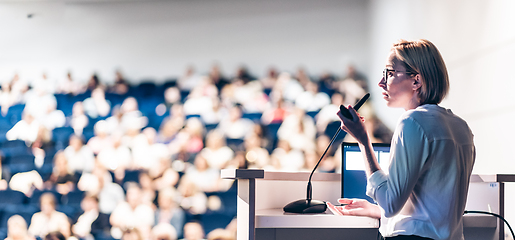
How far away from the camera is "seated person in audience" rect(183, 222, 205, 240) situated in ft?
9.52

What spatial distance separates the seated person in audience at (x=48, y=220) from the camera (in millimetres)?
3037

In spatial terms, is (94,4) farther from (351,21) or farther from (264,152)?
(351,21)

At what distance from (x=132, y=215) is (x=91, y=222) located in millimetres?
306

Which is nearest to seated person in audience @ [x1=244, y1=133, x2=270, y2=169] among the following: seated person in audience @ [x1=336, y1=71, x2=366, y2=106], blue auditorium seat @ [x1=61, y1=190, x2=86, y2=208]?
seated person in audience @ [x1=336, y1=71, x2=366, y2=106]

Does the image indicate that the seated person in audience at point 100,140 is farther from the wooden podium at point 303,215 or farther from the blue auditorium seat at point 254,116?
the wooden podium at point 303,215

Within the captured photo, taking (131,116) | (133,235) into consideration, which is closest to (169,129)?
(131,116)

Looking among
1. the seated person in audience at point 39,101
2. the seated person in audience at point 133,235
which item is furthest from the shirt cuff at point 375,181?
the seated person in audience at point 39,101

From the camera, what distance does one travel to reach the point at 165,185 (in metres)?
3.06

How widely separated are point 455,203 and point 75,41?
3377mm

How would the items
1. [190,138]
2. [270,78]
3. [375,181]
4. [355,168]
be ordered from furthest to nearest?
1. [270,78]
2. [190,138]
3. [355,168]
4. [375,181]

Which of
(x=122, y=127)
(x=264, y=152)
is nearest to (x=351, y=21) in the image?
(x=264, y=152)

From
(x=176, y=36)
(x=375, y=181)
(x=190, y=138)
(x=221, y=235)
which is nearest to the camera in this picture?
(x=375, y=181)

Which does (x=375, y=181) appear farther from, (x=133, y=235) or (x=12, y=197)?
(x=12, y=197)

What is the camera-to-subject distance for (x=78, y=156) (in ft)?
10.4
